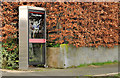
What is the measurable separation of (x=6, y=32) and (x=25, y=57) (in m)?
1.39

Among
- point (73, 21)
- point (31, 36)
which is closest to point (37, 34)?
point (31, 36)

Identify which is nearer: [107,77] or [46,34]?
[107,77]

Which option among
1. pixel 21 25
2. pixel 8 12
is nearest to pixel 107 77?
pixel 21 25

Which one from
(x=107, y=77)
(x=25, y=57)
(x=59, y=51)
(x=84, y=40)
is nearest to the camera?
(x=107, y=77)

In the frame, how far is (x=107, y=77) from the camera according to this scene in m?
7.76

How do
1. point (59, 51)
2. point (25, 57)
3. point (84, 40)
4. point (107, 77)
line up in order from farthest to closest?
point (84, 40), point (59, 51), point (25, 57), point (107, 77)

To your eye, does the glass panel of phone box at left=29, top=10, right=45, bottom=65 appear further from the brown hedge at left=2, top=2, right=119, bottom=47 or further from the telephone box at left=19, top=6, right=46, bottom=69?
the brown hedge at left=2, top=2, right=119, bottom=47

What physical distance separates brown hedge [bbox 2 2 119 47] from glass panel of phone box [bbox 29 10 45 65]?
1.25ft

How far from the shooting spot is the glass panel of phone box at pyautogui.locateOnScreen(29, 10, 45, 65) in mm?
9727

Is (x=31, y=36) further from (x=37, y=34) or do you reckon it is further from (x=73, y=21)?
(x=73, y=21)

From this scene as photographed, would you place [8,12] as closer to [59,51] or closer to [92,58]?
[59,51]

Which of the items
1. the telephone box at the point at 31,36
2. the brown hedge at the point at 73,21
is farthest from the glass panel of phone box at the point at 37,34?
the brown hedge at the point at 73,21

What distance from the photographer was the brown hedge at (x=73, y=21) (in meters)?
9.53

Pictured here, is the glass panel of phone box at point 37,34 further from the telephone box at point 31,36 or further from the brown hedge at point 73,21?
the brown hedge at point 73,21
